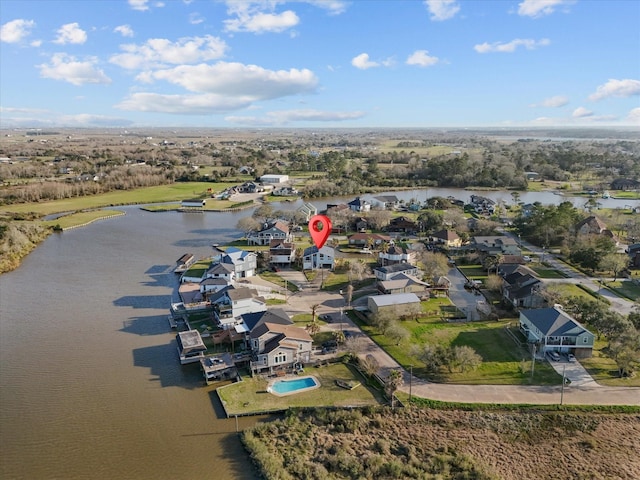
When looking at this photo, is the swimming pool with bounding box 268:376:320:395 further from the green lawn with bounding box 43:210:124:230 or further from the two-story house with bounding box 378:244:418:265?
the green lawn with bounding box 43:210:124:230

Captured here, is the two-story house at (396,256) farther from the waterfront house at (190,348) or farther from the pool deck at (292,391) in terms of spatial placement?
the waterfront house at (190,348)

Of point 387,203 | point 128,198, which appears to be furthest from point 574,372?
point 128,198

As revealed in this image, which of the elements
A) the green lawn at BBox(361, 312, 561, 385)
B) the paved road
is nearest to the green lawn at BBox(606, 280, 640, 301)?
Result: the green lawn at BBox(361, 312, 561, 385)

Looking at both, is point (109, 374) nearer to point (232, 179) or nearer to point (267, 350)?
point (267, 350)

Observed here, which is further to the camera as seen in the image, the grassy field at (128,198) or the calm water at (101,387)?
the grassy field at (128,198)

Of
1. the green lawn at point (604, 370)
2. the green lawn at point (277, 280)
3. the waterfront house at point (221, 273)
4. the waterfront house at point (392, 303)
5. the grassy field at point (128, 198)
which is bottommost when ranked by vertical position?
the green lawn at point (604, 370)

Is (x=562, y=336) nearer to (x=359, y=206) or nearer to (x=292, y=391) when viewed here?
(x=292, y=391)

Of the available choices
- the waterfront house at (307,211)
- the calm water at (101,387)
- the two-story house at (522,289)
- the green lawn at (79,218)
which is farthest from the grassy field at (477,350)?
the green lawn at (79,218)
